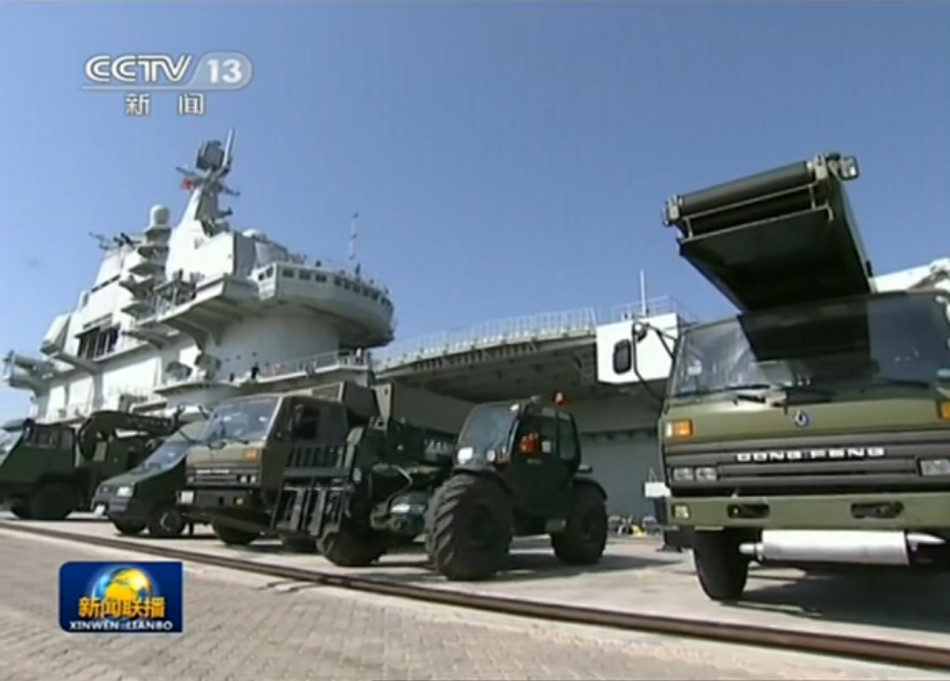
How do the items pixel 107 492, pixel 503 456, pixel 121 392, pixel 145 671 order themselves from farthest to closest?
pixel 121 392, pixel 107 492, pixel 503 456, pixel 145 671

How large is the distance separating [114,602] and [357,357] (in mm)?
31416

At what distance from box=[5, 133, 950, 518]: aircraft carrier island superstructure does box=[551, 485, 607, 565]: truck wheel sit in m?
9.74

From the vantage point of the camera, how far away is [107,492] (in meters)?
13.4

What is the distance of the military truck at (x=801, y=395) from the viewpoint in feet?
13.8

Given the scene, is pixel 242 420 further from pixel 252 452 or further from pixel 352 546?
pixel 352 546

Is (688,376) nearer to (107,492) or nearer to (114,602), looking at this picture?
(114,602)

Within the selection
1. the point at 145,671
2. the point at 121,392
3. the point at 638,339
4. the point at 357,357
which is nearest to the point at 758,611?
the point at 638,339

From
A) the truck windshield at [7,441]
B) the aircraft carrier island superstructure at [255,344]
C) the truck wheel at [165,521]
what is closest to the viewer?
the truck wheel at [165,521]

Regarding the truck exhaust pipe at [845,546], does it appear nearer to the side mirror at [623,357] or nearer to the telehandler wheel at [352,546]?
the side mirror at [623,357]

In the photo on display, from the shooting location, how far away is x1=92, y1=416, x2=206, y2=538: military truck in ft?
42.0

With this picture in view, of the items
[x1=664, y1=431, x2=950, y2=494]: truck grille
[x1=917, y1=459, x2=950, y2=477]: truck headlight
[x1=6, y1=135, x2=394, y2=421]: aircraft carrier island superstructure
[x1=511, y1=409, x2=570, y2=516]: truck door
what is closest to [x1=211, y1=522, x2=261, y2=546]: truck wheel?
[x1=511, y1=409, x2=570, y2=516]: truck door

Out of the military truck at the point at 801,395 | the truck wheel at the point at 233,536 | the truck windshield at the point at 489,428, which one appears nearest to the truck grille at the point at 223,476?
the truck wheel at the point at 233,536

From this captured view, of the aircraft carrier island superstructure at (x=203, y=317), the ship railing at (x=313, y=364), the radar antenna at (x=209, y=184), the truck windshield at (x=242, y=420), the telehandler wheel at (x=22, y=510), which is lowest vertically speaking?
the telehandler wheel at (x=22, y=510)

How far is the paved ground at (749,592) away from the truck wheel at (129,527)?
4.34m
